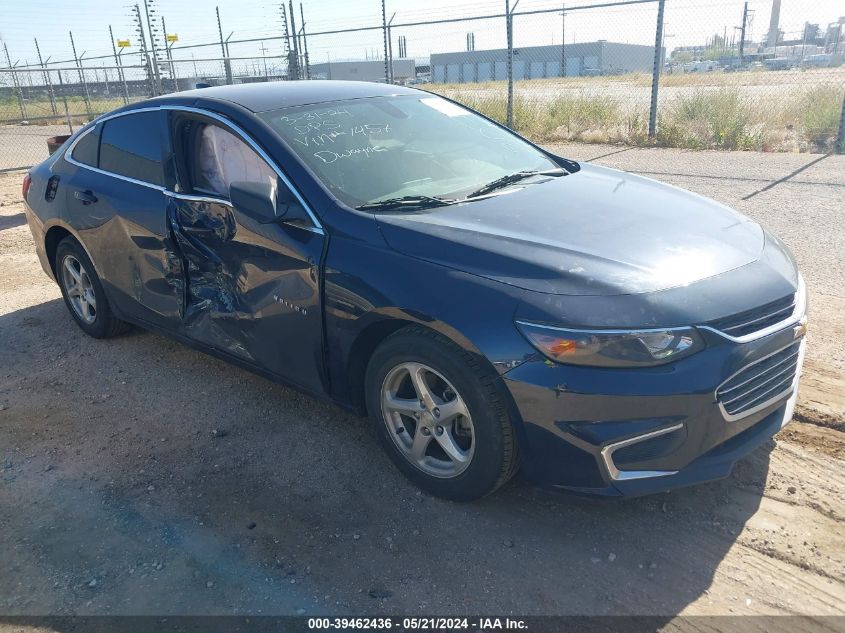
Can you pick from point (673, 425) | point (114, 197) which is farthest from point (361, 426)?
point (114, 197)

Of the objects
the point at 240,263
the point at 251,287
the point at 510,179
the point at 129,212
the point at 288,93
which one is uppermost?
the point at 288,93

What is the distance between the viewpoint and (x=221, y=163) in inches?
145

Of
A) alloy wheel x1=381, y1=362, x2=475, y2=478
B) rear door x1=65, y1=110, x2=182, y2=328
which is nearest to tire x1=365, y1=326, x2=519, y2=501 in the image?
alloy wheel x1=381, y1=362, x2=475, y2=478

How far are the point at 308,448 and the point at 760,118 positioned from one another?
1196 cm

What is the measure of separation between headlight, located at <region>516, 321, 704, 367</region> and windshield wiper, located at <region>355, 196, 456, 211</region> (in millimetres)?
1080

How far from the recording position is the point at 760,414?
2.71 meters

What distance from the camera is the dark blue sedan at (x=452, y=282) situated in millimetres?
2502

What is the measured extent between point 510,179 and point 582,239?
3.14ft

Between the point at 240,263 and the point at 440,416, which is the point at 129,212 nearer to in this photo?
the point at 240,263

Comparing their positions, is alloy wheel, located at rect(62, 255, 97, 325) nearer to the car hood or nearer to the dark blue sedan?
the dark blue sedan

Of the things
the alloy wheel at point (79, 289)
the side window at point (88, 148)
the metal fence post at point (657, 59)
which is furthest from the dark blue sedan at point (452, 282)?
the metal fence post at point (657, 59)

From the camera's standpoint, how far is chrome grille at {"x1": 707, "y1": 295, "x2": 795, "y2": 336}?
8.32ft

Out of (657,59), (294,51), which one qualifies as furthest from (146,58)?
(657,59)

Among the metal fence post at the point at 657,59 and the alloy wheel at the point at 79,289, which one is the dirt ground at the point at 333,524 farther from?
the metal fence post at the point at 657,59
